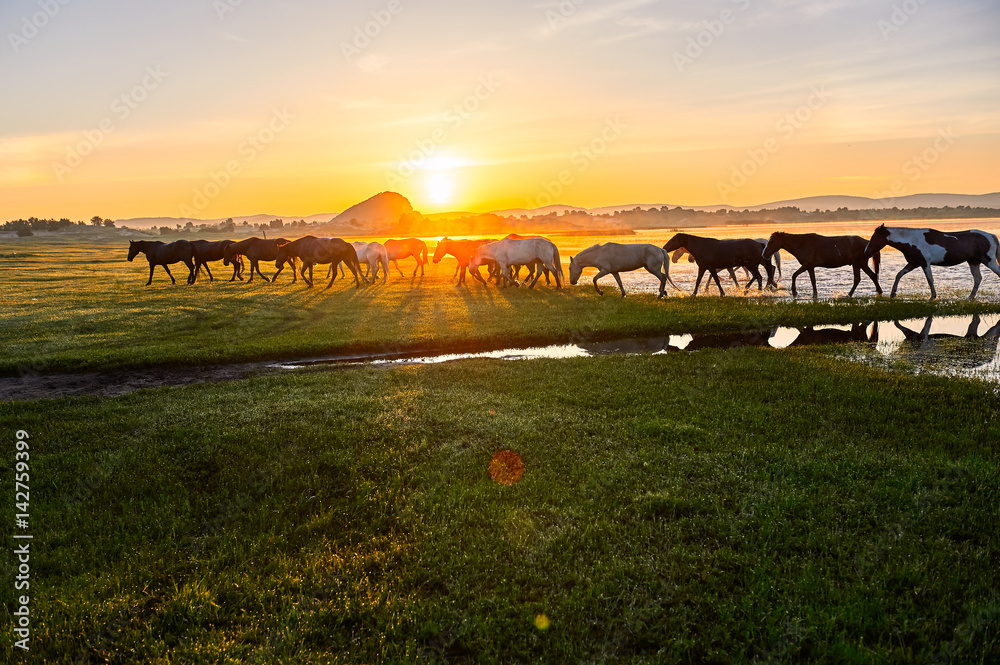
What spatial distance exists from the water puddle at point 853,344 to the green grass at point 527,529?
10.3 ft

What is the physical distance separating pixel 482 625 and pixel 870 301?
20840 millimetres

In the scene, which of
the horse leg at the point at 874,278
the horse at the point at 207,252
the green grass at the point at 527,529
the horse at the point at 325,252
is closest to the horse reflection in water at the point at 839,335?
the green grass at the point at 527,529

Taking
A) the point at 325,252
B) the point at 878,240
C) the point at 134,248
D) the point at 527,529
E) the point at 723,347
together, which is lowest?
the point at 527,529

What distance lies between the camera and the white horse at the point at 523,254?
28344 mm

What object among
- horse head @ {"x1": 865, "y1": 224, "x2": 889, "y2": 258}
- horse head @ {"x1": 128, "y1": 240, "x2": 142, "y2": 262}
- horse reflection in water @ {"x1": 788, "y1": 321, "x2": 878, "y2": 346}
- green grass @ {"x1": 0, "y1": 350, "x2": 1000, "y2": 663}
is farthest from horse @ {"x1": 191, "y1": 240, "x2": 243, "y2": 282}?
horse head @ {"x1": 865, "y1": 224, "x2": 889, "y2": 258}

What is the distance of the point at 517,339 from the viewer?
1591 cm

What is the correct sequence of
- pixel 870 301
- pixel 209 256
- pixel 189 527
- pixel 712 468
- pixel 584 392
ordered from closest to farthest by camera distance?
pixel 189 527
pixel 712 468
pixel 584 392
pixel 870 301
pixel 209 256

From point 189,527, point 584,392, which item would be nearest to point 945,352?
point 584,392

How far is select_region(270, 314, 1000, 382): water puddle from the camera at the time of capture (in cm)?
1212

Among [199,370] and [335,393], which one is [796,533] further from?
[199,370]

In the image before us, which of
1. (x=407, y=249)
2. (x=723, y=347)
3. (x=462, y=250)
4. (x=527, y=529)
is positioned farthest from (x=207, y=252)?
(x=527, y=529)

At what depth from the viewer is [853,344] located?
13.8 metres

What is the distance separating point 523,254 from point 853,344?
58.0ft

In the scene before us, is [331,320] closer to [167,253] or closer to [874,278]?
[167,253]
